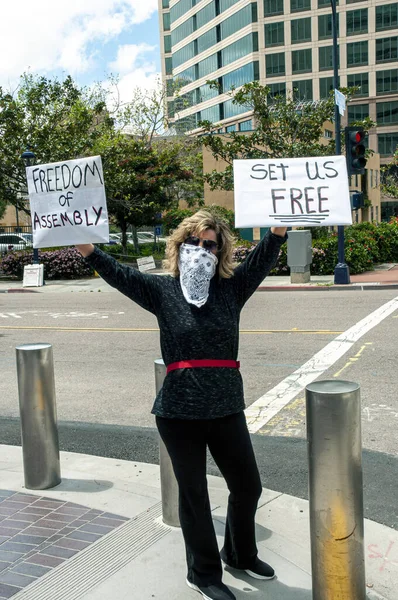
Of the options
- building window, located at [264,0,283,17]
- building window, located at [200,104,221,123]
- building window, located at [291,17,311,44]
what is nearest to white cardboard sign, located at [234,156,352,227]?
building window, located at [264,0,283,17]

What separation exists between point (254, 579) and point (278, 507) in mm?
1002

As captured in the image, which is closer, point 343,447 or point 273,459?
point 343,447

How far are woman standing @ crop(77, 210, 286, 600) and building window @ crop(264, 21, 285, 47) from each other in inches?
2763

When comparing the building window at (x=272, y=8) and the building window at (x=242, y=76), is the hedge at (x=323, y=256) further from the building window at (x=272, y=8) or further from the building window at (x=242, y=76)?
the building window at (x=272, y=8)

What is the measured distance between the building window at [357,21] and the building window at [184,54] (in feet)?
57.2

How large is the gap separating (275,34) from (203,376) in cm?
7108

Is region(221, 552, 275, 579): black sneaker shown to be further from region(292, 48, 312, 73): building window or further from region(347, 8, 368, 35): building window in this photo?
region(347, 8, 368, 35): building window

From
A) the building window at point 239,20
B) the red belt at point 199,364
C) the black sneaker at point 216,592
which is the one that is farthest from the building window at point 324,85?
the black sneaker at point 216,592

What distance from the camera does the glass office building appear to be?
6781 cm

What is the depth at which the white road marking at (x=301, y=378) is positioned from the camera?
21.8ft

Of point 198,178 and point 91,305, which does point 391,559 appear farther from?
point 198,178

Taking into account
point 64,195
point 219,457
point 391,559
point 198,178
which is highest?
point 198,178

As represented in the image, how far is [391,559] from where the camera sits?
375 centimetres

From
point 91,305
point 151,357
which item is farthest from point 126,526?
point 91,305
